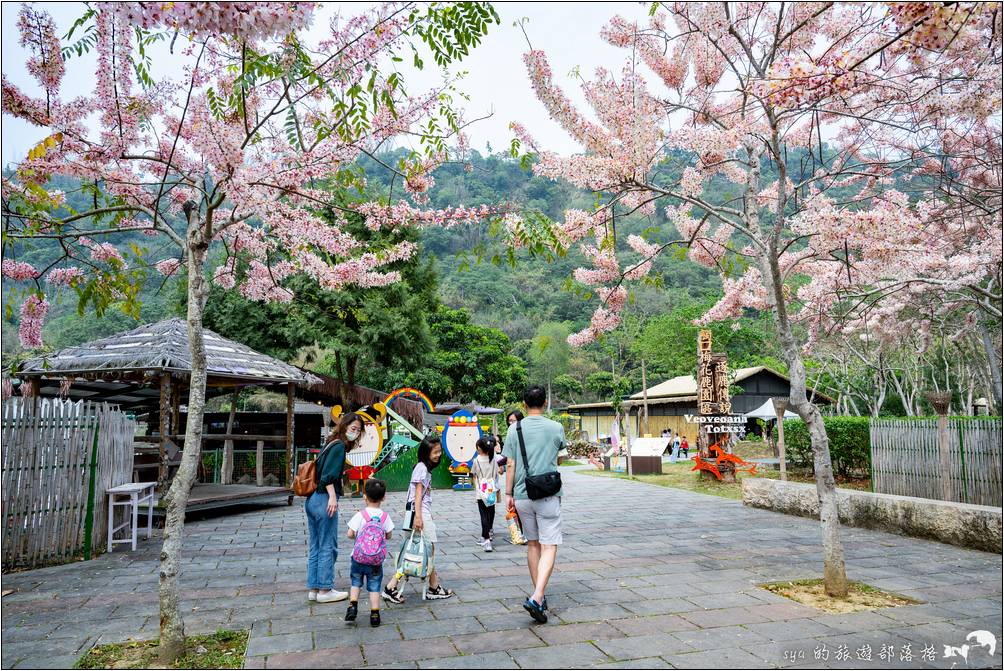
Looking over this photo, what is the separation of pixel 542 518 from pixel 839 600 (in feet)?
8.06

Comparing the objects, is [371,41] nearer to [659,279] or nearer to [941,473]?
[659,279]

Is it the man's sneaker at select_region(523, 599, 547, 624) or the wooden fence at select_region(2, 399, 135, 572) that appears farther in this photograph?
the wooden fence at select_region(2, 399, 135, 572)

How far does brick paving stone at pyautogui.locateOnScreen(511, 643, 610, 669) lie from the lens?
3.74 meters

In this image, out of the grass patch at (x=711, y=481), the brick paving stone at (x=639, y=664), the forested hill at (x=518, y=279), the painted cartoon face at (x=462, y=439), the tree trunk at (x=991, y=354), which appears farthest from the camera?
the forested hill at (x=518, y=279)

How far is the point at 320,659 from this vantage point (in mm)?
3840

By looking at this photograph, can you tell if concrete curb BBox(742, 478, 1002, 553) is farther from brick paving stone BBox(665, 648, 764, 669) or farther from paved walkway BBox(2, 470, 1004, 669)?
brick paving stone BBox(665, 648, 764, 669)

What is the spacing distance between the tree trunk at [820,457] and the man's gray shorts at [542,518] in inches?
85.1

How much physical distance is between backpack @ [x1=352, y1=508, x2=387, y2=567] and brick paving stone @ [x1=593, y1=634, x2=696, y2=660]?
1591 mm

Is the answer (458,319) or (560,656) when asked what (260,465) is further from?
(458,319)

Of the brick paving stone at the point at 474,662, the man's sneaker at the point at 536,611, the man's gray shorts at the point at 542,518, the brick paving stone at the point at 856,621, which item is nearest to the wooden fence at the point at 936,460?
the brick paving stone at the point at 856,621

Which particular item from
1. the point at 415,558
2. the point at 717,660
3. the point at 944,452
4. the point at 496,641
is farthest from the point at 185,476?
the point at 944,452

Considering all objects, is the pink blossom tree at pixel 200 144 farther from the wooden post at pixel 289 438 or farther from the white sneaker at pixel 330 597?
the wooden post at pixel 289 438

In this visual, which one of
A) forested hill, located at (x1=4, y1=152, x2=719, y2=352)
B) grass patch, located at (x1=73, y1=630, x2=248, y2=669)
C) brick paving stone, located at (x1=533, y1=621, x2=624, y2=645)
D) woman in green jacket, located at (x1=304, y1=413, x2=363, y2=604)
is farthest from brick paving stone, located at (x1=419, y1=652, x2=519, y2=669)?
forested hill, located at (x1=4, y1=152, x2=719, y2=352)

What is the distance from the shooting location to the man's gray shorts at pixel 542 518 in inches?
185
